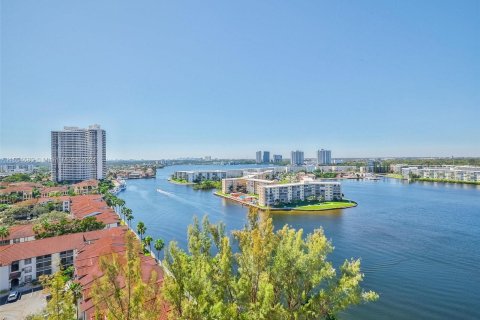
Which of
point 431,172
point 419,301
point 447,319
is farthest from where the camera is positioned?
point 431,172

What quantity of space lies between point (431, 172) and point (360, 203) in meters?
39.6

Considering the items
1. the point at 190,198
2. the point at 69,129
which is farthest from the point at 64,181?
the point at 190,198

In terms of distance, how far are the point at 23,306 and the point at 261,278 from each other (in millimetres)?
10138

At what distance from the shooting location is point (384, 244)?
1778 centimetres

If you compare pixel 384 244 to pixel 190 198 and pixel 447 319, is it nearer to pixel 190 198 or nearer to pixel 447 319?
pixel 447 319

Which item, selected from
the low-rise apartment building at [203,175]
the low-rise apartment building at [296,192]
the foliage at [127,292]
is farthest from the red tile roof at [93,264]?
the low-rise apartment building at [203,175]

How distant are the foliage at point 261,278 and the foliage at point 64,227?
14.2m

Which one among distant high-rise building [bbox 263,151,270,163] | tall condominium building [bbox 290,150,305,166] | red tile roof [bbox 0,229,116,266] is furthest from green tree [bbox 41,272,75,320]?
distant high-rise building [bbox 263,151,270,163]

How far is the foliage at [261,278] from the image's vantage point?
206 inches

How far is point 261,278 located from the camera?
5.54 m

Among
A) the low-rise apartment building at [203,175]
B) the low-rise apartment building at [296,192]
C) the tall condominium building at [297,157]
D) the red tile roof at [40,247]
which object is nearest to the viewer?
the red tile roof at [40,247]

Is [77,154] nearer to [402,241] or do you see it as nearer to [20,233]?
[20,233]

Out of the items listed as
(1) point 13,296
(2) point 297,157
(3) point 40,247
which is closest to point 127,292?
(1) point 13,296

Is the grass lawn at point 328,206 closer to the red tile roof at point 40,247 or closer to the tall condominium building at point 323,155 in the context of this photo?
the red tile roof at point 40,247
